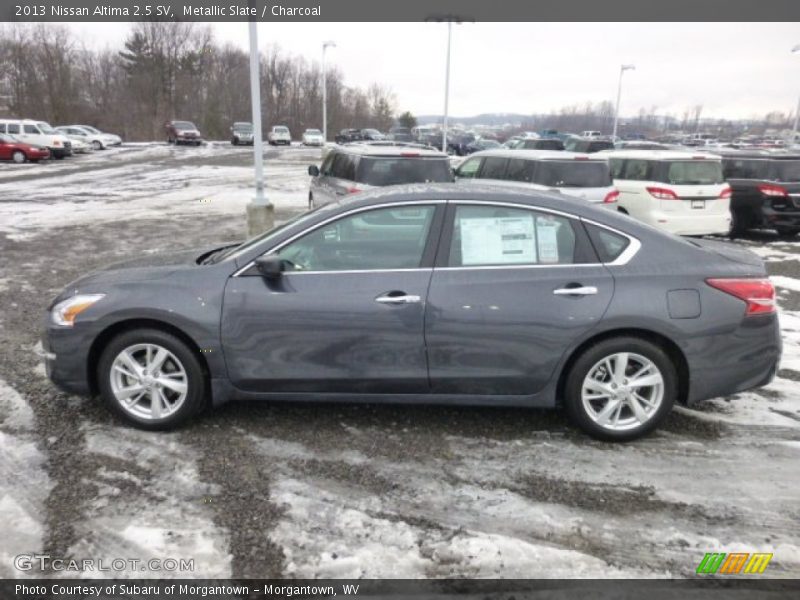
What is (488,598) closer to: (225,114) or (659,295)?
(659,295)

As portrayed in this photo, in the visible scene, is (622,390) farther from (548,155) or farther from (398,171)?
(548,155)

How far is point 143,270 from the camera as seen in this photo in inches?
163

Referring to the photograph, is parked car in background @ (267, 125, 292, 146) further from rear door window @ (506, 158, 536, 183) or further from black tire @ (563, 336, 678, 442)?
black tire @ (563, 336, 678, 442)

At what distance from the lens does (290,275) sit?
12.7 feet

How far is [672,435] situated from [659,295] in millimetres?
1013

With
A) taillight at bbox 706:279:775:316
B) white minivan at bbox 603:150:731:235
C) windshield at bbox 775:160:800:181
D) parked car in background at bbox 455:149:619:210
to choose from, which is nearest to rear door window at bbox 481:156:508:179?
parked car in background at bbox 455:149:619:210

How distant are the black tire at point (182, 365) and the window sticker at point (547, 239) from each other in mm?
2291

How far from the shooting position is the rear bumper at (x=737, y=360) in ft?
12.4

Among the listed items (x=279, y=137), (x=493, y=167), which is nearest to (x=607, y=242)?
(x=493, y=167)

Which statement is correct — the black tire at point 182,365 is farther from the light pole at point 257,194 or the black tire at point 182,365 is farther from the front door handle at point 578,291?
the light pole at point 257,194

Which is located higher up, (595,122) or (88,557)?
(595,122)

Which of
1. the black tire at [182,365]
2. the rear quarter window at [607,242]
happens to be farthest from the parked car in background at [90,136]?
the rear quarter window at [607,242]

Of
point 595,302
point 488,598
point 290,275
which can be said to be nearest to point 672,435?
point 595,302

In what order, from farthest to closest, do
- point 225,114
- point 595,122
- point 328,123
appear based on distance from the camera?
point 595,122 < point 328,123 < point 225,114
